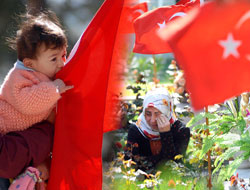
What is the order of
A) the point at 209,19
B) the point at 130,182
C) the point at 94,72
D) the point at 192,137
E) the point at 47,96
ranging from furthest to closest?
the point at 192,137 < the point at 130,182 < the point at 94,72 < the point at 47,96 < the point at 209,19

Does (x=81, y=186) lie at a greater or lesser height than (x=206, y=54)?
lesser

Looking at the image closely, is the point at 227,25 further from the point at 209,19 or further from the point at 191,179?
the point at 191,179

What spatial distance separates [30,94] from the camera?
2.35 meters

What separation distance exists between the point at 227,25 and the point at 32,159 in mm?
1199

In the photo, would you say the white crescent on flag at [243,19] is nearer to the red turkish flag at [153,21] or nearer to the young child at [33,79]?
the young child at [33,79]

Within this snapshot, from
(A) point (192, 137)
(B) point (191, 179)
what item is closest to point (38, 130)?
(B) point (191, 179)

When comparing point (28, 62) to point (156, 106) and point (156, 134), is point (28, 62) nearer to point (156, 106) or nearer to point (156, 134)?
Answer: point (156, 106)

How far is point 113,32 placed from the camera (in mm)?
2594

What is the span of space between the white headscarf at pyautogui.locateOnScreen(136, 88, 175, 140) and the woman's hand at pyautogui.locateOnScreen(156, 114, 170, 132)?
8 cm

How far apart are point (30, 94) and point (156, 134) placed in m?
2.29

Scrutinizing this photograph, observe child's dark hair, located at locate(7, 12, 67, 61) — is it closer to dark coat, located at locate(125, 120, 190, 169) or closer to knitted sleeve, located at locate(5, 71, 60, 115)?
knitted sleeve, located at locate(5, 71, 60, 115)

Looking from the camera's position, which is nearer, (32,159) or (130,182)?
(32,159)

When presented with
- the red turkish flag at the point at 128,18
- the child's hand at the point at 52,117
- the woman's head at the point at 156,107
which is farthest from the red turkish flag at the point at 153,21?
the child's hand at the point at 52,117

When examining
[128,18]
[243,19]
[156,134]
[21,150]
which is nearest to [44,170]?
[21,150]
